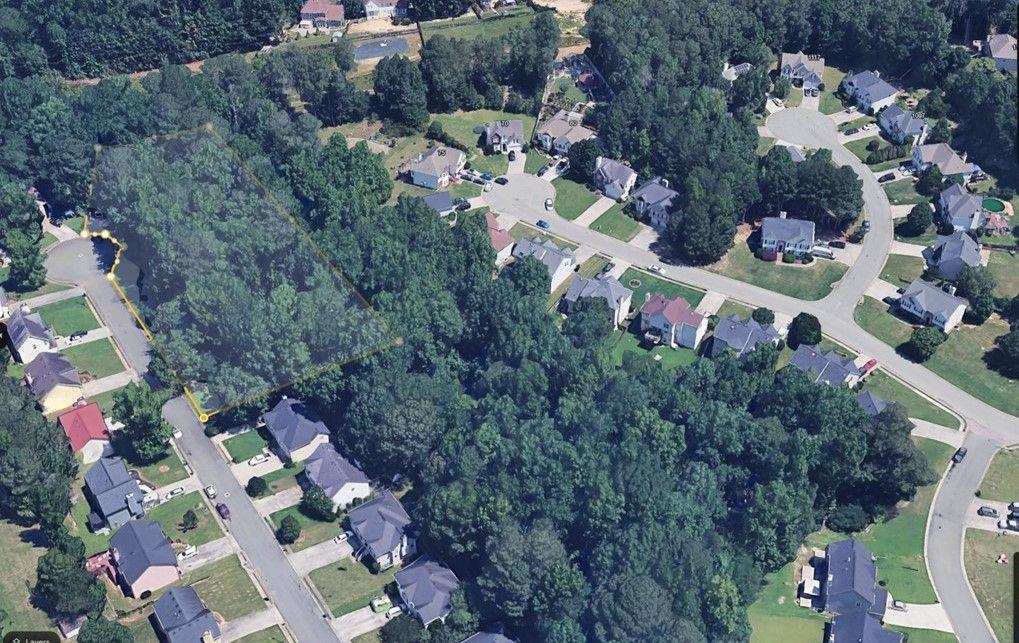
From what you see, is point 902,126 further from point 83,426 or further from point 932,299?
point 83,426

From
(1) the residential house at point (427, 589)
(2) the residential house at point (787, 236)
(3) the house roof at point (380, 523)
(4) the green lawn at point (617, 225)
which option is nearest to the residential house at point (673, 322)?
(2) the residential house at point (787, 236)

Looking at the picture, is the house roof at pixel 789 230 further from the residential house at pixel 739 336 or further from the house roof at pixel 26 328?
the house roof at pixel 26 328

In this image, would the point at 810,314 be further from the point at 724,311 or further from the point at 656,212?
the point at 656,212

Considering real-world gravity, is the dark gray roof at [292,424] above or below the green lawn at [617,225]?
below

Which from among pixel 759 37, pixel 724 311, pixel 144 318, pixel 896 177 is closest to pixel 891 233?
pixel 896 177

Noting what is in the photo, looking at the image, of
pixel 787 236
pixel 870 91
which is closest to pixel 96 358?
pixel 787 236

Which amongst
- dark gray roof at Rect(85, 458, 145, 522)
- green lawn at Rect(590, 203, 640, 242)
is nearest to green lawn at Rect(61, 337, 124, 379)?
dark gray roof at Rect(85, 458, 145, 522)
